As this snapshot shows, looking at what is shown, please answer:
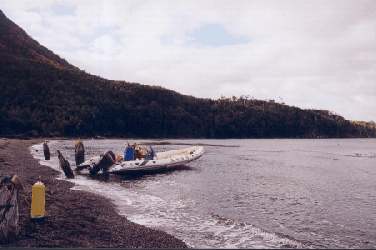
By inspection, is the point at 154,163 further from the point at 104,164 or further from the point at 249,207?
the point at 249,207

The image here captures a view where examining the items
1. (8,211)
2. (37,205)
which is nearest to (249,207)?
(37,205)

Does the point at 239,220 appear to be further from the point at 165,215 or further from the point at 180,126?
the point at 180,126

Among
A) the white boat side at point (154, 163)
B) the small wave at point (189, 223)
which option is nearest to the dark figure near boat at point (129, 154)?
the white boat side at point (154, 163)

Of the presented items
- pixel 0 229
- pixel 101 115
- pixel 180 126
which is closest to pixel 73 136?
pixel 101 115

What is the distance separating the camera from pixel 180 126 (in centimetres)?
13575

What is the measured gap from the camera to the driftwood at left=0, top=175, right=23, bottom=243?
10836 mm

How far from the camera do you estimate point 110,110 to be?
120m

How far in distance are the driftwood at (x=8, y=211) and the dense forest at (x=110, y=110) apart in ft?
266

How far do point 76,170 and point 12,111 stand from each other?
65.5m

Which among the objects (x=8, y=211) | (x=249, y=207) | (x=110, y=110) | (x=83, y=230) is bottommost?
(x=249, y=207)

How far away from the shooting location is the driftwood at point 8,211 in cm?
1084

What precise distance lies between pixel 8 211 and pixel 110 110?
111 m

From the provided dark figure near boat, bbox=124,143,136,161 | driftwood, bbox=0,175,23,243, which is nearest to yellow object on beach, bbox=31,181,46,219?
driftwood, bbox=0,175,23,243

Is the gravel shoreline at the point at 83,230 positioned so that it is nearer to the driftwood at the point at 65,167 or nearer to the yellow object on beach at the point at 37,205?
the yellow object on beach at the point at 37,205
